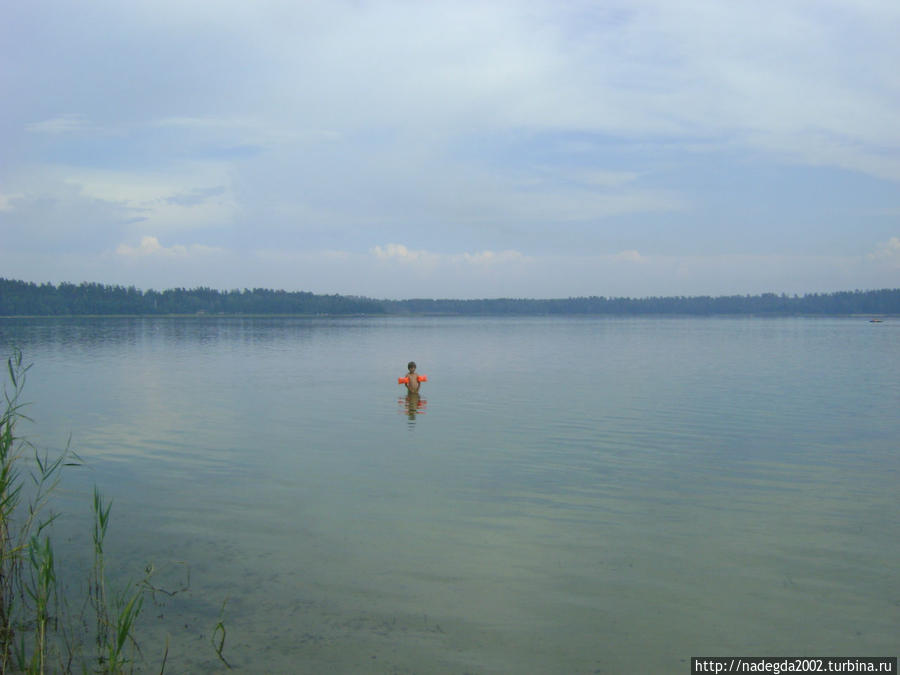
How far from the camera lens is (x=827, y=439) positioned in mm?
17984

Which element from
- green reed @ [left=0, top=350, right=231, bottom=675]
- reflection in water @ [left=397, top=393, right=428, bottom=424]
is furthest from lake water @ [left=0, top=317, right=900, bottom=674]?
green reed @ [left=0, top=350, right=231, bottom=675]

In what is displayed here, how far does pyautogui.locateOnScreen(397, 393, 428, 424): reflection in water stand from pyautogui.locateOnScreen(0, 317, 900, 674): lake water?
23 centimetres

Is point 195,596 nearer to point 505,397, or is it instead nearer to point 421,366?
point 505,397

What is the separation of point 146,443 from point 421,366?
25.9 meters

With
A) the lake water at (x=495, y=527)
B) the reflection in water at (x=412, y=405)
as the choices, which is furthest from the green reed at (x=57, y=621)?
the reflection in water at (x=412, y=405)

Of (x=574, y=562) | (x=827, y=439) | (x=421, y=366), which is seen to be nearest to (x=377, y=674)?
(x=574, y=562)

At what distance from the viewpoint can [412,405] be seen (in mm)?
24734

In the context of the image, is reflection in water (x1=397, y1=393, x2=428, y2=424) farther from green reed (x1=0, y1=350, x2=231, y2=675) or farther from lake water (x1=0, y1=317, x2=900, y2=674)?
green reed (x1=0, y1=350, x2=231, y2=675)

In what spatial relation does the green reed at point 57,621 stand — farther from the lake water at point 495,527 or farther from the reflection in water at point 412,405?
the reflection in water at point 412,405

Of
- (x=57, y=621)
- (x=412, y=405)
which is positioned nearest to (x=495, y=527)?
(x=57, y=621)

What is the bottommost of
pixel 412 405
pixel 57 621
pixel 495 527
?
pixel 57 621

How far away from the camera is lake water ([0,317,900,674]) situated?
718 centimetres

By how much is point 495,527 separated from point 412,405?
14144 mm

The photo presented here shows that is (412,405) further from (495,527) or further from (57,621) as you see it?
(57,621)
